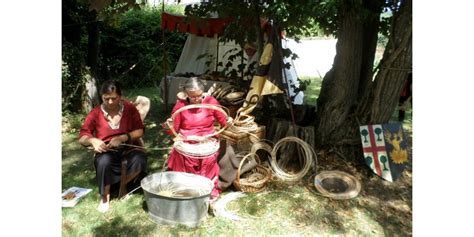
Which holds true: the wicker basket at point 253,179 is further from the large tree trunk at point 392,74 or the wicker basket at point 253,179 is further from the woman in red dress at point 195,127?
the large tree trunk at point 392,74

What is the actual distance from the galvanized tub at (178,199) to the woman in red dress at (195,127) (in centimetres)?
14

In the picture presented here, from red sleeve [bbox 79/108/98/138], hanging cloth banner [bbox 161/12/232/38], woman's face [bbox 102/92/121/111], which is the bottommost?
red sleeve [bbox 79/108/98/138]

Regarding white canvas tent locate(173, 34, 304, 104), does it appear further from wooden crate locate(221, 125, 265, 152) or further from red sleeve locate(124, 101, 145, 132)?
red sleeve locate(124, 101, 145, 132)

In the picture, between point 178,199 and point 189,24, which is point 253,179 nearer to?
point 178,199

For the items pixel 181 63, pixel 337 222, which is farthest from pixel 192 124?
pixel 181 63

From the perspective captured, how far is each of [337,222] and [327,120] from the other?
1846 mm

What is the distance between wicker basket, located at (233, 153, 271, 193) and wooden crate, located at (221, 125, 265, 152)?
0.28 meters

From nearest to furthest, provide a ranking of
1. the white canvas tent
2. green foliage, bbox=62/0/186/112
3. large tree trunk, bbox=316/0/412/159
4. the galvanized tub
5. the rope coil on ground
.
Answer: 1. the galvanized tub
2. the rope coil on ground
3. large tree trunk, bbox=316/0/412/159
4. green foliage, bbox=62/0/186/112
5. the white canvas tent

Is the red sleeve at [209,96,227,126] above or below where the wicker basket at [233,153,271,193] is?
above

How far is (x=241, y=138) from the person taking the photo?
4453 millimetres

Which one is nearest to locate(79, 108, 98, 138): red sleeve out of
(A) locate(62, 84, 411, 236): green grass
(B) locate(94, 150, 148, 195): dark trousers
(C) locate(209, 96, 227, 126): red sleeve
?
(B) locate(94, 150, 148, 195): dark trousers

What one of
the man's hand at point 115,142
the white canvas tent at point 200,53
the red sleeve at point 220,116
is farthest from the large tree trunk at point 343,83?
the white canvas tent at point 200,53

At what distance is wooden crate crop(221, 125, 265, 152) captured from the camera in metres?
4.29

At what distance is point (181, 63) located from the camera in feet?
31.0
